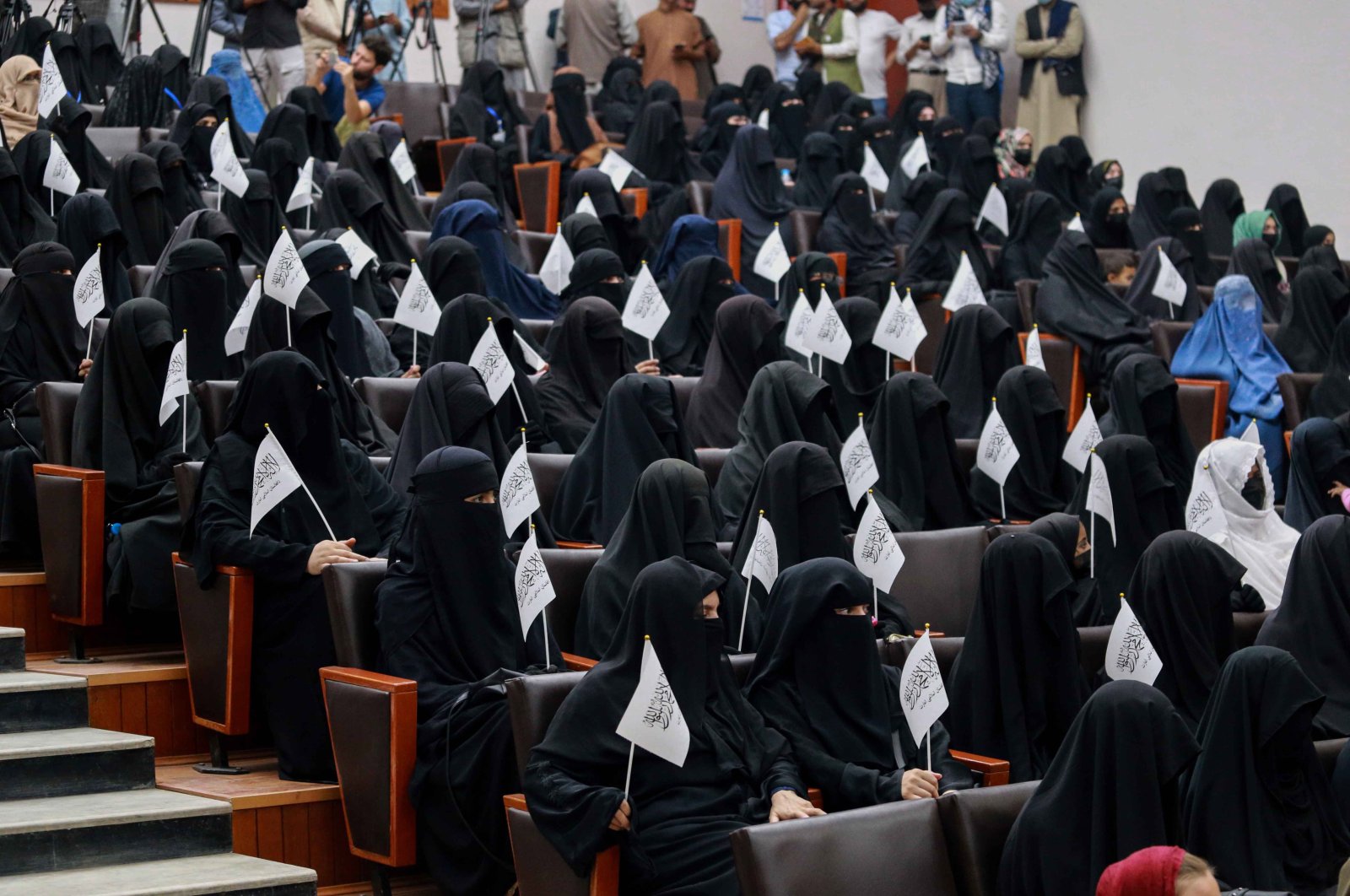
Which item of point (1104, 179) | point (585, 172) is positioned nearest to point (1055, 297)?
point (585, 172)

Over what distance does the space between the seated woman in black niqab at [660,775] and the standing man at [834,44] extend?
11030 millimetres

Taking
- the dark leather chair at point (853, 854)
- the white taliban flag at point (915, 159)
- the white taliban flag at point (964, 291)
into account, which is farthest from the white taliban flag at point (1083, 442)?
the white taliban flag at point (915, 159)

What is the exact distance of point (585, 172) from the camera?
32.2 ft

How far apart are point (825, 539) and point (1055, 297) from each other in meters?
4.29

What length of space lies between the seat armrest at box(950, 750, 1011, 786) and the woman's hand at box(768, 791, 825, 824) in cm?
56

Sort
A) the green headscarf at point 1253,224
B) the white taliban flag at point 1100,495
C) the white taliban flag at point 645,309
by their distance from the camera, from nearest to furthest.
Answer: the white taliban flag at point 1100,495 < the white taliban flag at point 645,309 < the green headscarf at point 1253,224

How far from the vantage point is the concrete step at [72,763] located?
452 centimetres

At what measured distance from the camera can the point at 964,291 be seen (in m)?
8.72

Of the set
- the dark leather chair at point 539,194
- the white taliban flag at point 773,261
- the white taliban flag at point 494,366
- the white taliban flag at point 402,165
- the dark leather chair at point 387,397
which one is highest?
the white taliban flag at point 402,165

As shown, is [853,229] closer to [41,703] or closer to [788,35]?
[788,35]

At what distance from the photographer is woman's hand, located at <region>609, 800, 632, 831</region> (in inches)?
148

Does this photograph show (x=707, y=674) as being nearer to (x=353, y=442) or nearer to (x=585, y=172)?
(x=353, y=442)

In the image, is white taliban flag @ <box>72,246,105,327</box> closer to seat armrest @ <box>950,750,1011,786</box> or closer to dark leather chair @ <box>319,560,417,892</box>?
dark leather chair @ <box>319,560,417,892</box>

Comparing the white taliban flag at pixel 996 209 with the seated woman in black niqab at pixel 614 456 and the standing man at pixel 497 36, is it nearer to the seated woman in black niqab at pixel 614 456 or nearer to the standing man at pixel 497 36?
the standing man at pixel 497 36
